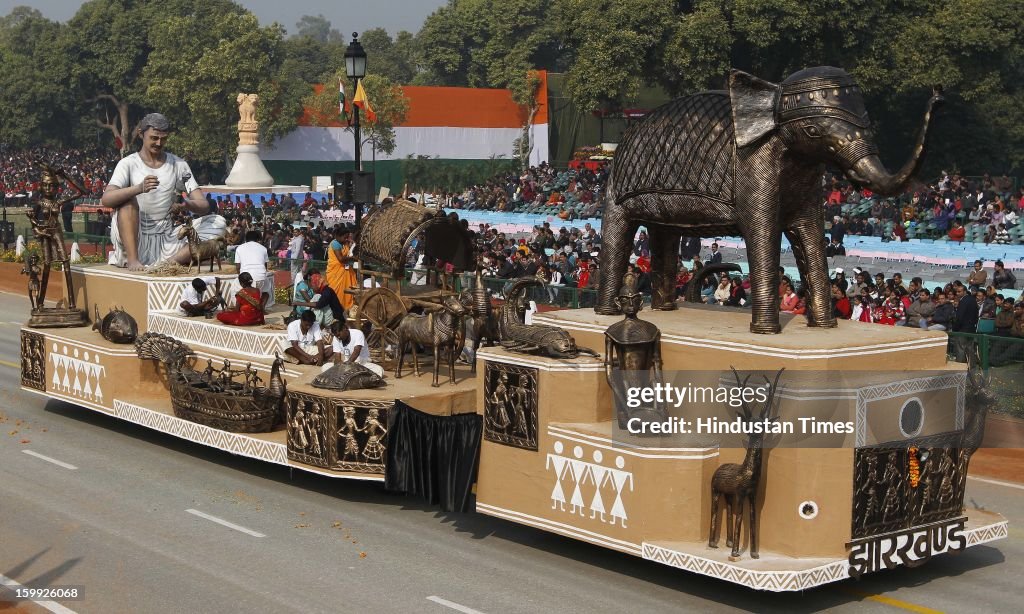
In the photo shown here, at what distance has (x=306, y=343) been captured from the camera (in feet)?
61.9

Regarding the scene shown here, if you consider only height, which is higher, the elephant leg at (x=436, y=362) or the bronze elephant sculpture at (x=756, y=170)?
the bronze elephant sculpture at (x=756, y=170)

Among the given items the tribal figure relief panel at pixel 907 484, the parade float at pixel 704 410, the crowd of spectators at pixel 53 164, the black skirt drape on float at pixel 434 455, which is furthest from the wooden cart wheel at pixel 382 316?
the crowd of spectators at pixel 53 164

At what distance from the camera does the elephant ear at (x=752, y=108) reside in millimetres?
14086

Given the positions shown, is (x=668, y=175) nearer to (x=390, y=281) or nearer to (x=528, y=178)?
(x=390, y=281)

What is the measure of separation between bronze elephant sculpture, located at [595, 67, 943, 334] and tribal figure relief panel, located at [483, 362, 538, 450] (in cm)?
139

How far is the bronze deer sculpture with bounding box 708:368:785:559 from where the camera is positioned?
13.0 meters

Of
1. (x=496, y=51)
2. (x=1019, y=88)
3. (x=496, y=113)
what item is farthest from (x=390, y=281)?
(x=496, y=51)

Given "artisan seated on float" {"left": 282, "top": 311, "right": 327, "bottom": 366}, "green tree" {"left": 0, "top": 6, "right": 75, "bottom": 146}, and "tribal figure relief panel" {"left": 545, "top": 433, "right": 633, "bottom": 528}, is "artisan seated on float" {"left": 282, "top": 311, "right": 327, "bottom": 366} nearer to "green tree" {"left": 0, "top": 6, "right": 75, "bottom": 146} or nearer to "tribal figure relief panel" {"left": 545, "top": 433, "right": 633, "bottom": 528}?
"tribal figure relief panel" {"left": 545, "top": 433, "right": 633, "bottom": 528}

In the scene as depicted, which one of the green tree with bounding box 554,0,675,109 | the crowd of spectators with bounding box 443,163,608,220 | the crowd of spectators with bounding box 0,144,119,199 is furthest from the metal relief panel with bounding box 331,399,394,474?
the crowd of spectators with bounding box 0,144,119,199

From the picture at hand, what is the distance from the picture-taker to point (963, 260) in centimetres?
3438

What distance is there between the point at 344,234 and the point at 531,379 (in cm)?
762

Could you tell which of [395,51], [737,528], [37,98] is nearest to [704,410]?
[737,528]

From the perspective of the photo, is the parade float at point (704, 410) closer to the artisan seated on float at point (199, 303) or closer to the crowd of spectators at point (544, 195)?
the artisan seated on float at point (199, 303)
